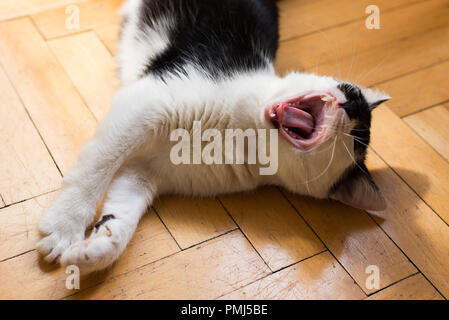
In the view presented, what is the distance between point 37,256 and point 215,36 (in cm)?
86

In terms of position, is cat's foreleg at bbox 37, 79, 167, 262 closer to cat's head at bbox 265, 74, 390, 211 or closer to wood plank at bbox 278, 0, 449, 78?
cat's head at bbox 265, 74, 390, 211

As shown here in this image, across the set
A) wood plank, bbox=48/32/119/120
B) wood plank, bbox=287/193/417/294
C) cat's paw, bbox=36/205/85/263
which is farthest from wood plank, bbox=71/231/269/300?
wood plank, bbox=48/32/119/120

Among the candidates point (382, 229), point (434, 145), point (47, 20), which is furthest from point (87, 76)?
point (434, 145)

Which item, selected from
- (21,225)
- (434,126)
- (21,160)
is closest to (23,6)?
(21,160)

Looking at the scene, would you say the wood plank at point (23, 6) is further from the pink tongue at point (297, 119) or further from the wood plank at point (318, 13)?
the pink tongue at point (297, 119)

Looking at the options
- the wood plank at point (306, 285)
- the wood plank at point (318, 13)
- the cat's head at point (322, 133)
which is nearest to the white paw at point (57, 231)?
the wood plank at point (306, 285)

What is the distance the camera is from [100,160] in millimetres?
1380

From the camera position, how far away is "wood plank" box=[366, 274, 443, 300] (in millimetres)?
1358

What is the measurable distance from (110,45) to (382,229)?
4.14ft

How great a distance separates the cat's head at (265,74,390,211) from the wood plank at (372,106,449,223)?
10.7 inches

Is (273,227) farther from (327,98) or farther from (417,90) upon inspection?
(417,90)

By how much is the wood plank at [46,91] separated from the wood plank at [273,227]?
21.5 inches

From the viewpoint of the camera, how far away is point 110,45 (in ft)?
6.37

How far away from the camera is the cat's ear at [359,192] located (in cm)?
145
